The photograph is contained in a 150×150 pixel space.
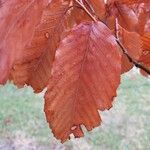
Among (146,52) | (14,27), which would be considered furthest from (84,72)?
(146,52)

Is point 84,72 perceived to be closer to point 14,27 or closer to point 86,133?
point 14,27

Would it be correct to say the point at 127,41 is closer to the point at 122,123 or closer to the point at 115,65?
the point at 115,65

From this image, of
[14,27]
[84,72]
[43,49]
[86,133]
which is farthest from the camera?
[86,133]

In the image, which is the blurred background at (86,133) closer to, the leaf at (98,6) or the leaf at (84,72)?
the leaf at (98,6)

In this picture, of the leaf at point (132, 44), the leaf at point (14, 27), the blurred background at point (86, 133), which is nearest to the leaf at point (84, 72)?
the leaf at point (14, 27)

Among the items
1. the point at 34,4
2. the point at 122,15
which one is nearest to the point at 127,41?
the point at 122,15
